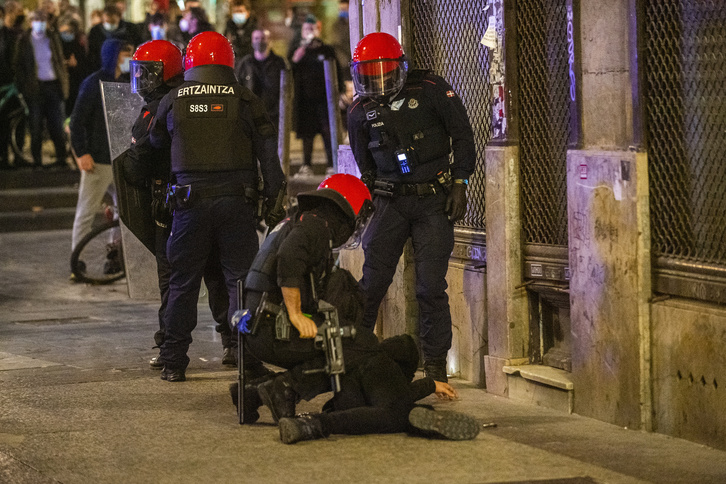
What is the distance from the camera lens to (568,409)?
264 inches

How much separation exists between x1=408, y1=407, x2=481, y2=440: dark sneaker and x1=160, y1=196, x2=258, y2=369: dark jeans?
205 centimetres

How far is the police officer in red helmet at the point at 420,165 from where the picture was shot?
7180mm

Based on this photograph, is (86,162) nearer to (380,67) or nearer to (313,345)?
(380,67)

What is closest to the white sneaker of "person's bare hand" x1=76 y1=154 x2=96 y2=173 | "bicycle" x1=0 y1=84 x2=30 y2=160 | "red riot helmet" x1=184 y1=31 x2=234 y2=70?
"bicycle" x1=0 y1=84 x2=30 y2=160

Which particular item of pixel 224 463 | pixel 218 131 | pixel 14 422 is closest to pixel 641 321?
pixel 224 463

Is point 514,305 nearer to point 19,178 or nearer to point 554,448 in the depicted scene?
point 554,448

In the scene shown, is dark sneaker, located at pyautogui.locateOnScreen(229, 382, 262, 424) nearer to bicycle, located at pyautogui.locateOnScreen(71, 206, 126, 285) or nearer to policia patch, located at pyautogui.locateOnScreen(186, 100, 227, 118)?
policia patch, located at pyautogui.locateOnScreen(186, 100, 227, 118)

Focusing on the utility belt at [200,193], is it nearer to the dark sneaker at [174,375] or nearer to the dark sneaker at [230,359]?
the dark sneaker at [174,375]

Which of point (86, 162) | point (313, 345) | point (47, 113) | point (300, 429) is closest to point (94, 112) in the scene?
point (86, 162)

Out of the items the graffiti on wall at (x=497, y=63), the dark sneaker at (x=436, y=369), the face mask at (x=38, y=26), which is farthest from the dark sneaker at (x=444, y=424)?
the face mask at (x=38, y=26)

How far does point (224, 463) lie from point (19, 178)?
1081 cm

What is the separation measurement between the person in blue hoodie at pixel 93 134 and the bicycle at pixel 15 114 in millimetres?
4668

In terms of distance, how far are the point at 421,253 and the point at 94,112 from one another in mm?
4766

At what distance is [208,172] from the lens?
7410 millimetres
